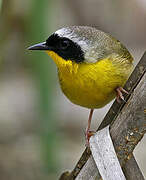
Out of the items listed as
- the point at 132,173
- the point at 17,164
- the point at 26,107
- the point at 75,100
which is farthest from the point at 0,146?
the point at 132,173

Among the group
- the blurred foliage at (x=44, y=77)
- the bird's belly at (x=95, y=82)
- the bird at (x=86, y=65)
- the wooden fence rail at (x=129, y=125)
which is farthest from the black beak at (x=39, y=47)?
the wooden fence rail at (x=129, y=125)

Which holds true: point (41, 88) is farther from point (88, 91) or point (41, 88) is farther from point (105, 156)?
point (105, 156)

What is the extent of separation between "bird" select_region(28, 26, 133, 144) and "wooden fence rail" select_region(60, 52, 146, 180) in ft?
2.08

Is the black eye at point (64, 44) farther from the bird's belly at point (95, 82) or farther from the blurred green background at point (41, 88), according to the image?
the blurred green background at point (41, 88)

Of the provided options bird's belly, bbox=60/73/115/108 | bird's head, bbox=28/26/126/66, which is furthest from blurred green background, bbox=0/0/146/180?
bird's belly, bbox=60/73/115/108

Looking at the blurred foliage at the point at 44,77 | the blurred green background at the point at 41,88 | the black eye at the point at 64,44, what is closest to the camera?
the black eye at the point at 64,44

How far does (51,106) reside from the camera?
12.0ft

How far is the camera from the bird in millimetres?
2955

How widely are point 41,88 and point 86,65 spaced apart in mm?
708

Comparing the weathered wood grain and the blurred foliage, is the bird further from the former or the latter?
the weathered wood grain

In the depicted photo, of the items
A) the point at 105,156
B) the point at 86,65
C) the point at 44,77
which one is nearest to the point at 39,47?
the point at 86,65

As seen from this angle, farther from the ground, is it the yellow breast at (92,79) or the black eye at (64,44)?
the black eye at (64,44)

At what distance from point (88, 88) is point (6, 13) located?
1330mm

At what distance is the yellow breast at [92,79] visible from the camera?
295 centimetres
